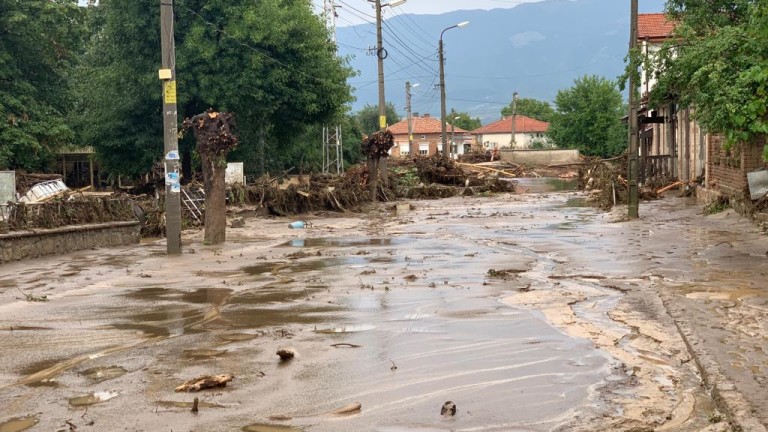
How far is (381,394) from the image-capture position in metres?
6.04

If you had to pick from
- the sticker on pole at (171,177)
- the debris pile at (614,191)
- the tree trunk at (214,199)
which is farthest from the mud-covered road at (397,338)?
the debris pile at (614,191)

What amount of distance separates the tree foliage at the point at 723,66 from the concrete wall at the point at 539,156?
2048 inches

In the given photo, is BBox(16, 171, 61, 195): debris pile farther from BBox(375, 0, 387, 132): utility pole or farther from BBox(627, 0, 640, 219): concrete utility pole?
BBox(627, 0, 640, 219): concrete utility pole

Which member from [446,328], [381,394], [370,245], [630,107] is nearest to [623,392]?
[381,394]

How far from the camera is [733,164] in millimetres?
21828

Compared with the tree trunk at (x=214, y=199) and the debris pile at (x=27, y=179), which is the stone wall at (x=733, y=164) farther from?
the debris pile at (x=27, y=179)

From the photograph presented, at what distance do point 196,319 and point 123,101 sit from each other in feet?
91.5

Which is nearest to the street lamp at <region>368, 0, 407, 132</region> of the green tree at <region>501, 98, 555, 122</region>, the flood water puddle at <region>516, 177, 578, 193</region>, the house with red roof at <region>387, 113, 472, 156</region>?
the flood water puddle at <region>516, 177, 578, 193</region>

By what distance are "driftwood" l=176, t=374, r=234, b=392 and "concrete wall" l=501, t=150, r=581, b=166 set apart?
66.3m

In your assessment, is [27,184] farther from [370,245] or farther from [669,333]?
[669,333]

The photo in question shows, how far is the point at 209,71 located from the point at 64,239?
61.5ft

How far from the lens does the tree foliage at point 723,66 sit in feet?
35.4

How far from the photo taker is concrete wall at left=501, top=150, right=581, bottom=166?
71875 millimetres

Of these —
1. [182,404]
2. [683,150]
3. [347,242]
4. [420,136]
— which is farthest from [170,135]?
[420,136]
